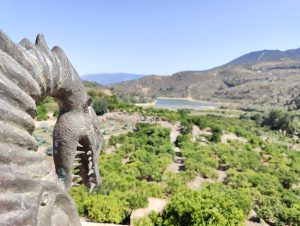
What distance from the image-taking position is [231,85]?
497 ft

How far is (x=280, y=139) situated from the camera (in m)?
36.6

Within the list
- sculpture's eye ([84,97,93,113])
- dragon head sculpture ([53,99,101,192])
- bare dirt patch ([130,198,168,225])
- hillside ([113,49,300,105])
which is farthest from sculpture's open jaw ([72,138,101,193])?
hillside ([113,49,300,105])

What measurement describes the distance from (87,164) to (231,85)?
153071mm

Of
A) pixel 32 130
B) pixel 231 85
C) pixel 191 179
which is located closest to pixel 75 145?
pixel 32 130

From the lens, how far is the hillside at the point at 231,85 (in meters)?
114

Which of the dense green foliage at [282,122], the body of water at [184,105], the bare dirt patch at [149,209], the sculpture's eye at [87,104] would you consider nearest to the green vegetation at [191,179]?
the bare dirt patch at [149,209]

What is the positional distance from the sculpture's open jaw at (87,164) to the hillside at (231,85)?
324 ft

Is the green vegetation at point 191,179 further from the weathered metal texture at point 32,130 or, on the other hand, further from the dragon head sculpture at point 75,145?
the weathered metal texture at point 32,130

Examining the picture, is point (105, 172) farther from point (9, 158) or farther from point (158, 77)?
point (158, 77)

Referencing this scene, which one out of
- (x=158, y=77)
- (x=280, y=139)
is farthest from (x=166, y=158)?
(x=158, y=77)

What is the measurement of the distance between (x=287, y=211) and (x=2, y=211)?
37.9ft

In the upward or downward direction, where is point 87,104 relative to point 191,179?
upward

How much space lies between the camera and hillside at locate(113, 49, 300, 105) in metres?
114

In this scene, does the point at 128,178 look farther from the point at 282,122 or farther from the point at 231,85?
the point at 231,85
